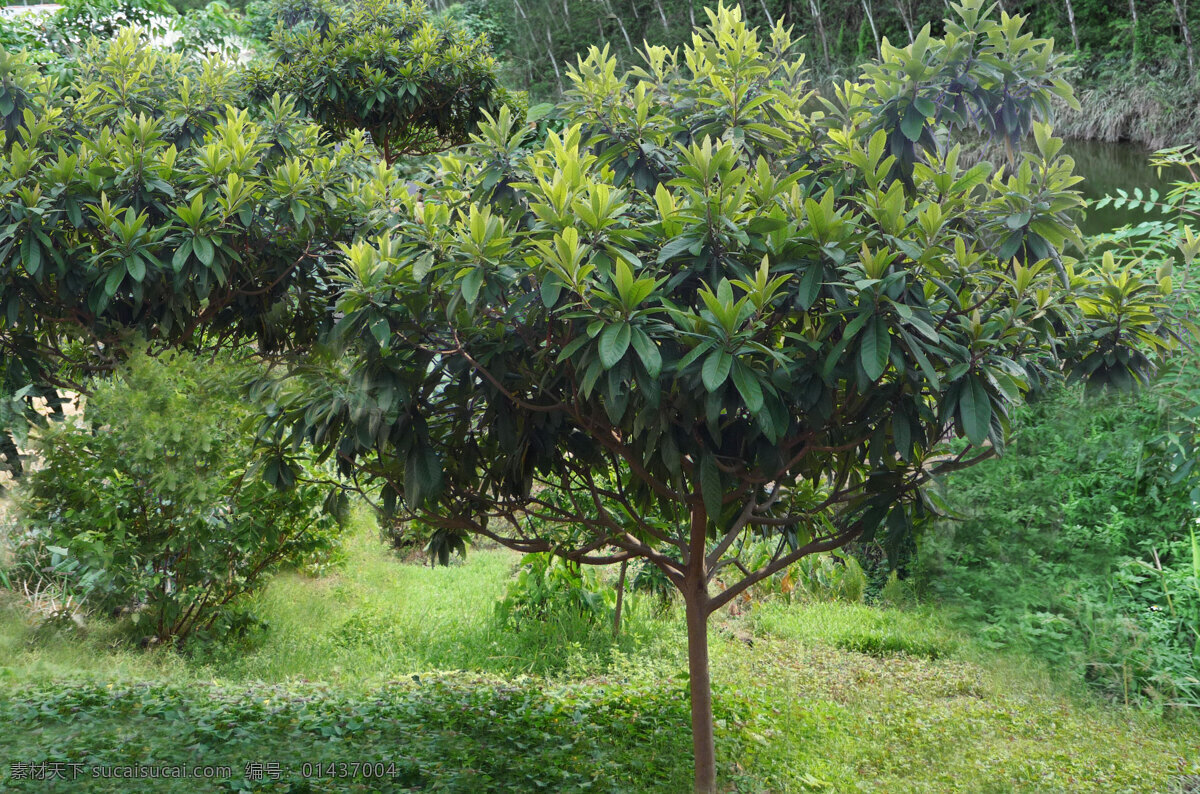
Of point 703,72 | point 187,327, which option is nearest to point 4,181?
point 187,327

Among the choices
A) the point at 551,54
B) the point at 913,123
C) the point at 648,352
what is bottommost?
the point at 648,352

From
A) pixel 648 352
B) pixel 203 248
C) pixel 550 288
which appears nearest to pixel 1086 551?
pixel 648 352

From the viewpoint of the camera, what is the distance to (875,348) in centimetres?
226

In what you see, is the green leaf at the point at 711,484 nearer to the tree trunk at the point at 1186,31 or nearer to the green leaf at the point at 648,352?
the green leaf at the point at 648,352

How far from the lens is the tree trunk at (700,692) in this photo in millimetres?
3480

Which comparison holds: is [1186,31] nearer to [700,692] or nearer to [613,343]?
[700,692]

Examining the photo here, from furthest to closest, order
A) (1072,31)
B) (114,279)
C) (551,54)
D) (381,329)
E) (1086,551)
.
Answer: (551,54) → (1072,31) → (1086,551) → (114,279) → (381,329)

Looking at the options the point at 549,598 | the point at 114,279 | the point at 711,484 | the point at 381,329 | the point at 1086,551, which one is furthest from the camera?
the point at 549,598

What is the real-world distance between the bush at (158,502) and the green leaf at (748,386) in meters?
3.37

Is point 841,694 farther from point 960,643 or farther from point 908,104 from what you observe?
point 908,104

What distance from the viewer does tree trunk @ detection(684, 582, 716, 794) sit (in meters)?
3.48

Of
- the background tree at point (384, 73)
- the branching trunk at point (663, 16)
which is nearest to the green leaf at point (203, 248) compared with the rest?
the background tree at point (384, 73)

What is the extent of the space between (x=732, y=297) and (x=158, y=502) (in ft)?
14.0

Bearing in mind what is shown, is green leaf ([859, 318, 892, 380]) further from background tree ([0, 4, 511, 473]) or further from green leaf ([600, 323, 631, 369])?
background tree ([0, 4, 511, 473])
